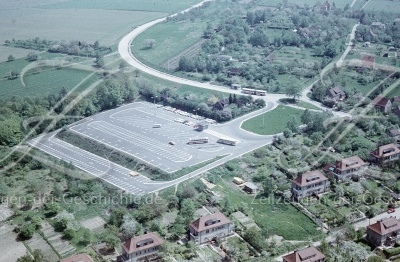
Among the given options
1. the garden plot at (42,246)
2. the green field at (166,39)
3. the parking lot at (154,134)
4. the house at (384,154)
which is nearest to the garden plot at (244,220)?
the parking lot at (154,134)

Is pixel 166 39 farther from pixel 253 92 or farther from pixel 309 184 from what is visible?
pixel 309 184

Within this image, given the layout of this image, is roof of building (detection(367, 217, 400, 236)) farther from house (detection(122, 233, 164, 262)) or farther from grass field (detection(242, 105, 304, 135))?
grass field (detection(242, 105, 304, 135))

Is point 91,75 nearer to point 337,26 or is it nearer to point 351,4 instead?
point 337,26

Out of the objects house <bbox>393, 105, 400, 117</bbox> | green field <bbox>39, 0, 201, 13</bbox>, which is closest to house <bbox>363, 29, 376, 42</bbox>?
A: house <bbox>393, 105, 400, 117</bbox>

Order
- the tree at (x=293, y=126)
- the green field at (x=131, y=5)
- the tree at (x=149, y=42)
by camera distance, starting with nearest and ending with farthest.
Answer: the tree at (x=293, y=126)
the tree at (x=149, y=42)
the green field at (x=131, y=5)

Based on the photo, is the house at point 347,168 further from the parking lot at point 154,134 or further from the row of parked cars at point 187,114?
the row of parked cars at point 187,114

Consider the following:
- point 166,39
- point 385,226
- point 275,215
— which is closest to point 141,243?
point 275,215


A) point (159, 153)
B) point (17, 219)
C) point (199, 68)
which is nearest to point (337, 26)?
point (199, 68)
